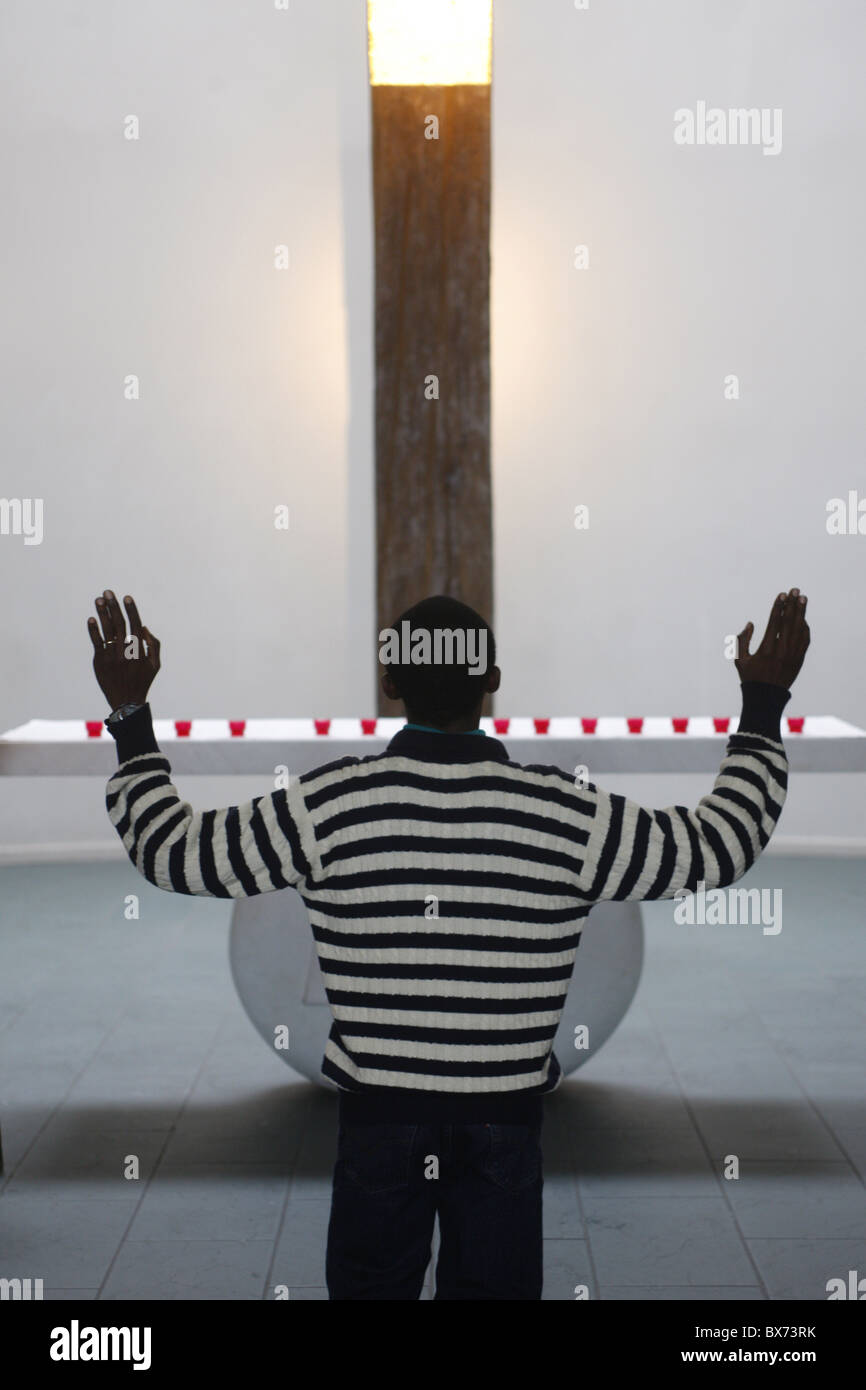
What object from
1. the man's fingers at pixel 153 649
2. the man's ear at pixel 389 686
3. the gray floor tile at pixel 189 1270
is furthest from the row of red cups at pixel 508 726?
the man's ear at pixel 389 686

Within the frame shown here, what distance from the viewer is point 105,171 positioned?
251 inches

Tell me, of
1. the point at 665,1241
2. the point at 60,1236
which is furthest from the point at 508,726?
the point at 60,1236

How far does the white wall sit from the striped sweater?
16.5 ft

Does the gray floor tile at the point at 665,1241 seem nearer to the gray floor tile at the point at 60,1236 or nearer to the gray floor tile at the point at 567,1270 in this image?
the gray floor tile at the point at 567,1270

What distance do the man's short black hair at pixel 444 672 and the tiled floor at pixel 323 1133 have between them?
151 cm

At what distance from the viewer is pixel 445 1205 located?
157 centimetres

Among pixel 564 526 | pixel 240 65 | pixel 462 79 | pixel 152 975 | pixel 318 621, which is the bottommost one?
pixel 152 975

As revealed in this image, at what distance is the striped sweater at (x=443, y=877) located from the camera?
4.87ft

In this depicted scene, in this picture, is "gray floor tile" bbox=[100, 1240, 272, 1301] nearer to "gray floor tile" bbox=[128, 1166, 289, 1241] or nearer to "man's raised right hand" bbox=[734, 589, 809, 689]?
"gray floor tile" bbox=[128, 1166, 289, 1241]

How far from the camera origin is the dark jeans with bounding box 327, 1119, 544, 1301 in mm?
1522

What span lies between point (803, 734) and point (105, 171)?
461 cm

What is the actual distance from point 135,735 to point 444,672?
365 mm

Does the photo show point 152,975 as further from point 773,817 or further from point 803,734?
point 773,817

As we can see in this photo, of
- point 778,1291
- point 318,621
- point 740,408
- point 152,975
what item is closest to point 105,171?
point 318,621
